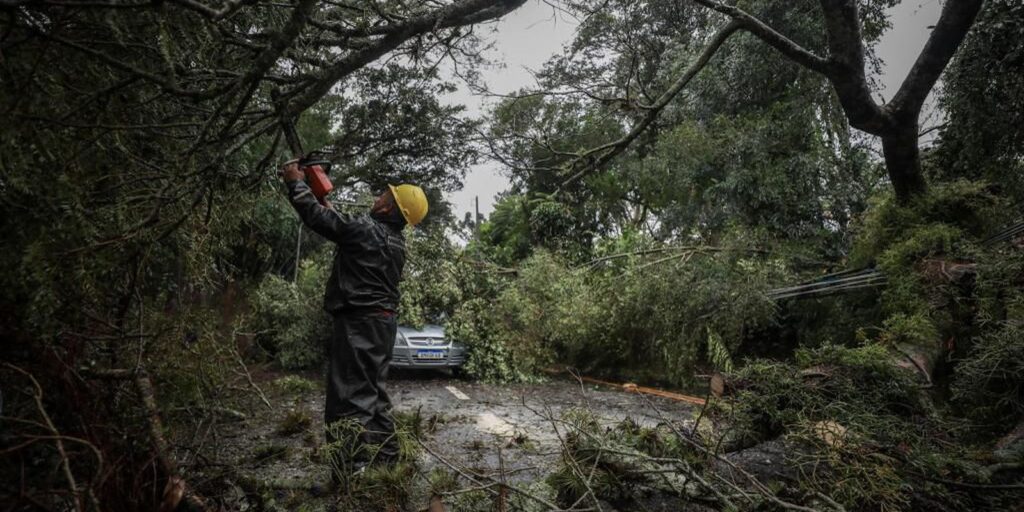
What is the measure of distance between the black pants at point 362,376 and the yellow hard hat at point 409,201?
0.75 meters

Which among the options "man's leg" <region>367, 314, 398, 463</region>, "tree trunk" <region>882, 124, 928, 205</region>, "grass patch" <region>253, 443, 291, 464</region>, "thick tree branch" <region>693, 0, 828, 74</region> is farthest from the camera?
"tree trunk" <region>882, 124, 928, 205</region>

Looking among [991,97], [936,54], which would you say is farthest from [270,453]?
[991,97]

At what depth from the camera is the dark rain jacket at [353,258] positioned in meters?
3.34

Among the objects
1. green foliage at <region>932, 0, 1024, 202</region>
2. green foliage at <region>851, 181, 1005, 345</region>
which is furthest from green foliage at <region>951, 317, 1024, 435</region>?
green foliage at <region>932, 0, 1024, 202</region>

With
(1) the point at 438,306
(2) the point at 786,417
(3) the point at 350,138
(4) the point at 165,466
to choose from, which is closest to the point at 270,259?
(3) the point at 350,138

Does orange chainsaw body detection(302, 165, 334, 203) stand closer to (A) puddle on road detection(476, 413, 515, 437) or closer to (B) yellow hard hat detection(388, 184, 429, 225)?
(B) yellow hard hat detection(388, 184, 429, 225)

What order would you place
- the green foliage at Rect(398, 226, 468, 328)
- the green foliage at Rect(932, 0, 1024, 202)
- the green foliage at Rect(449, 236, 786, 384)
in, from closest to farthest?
the green foliage at Rect(932, 0, 1024, 202) → the green foliage at Rect(449, 236, 786, 384) → the green foliage at Rect(398, 226, 468, 328)

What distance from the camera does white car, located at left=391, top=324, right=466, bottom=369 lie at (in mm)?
8641

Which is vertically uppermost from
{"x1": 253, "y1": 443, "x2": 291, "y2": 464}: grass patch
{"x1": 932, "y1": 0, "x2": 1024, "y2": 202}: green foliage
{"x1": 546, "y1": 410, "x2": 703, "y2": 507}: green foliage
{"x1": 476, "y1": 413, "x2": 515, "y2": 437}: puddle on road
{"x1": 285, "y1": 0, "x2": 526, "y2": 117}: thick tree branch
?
{"x1": 932, "y1": 0, "x2": 1024, "y2": 202}: green foliage

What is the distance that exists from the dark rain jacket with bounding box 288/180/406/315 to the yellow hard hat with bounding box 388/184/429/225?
0.24m

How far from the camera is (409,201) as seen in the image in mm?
3807

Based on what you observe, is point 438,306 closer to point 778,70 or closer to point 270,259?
point 270,259

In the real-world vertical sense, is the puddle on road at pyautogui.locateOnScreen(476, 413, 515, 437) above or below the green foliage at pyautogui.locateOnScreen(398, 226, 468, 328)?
below

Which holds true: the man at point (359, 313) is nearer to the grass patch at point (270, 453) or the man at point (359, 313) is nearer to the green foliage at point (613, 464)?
the grass patch at point (270, 453)
